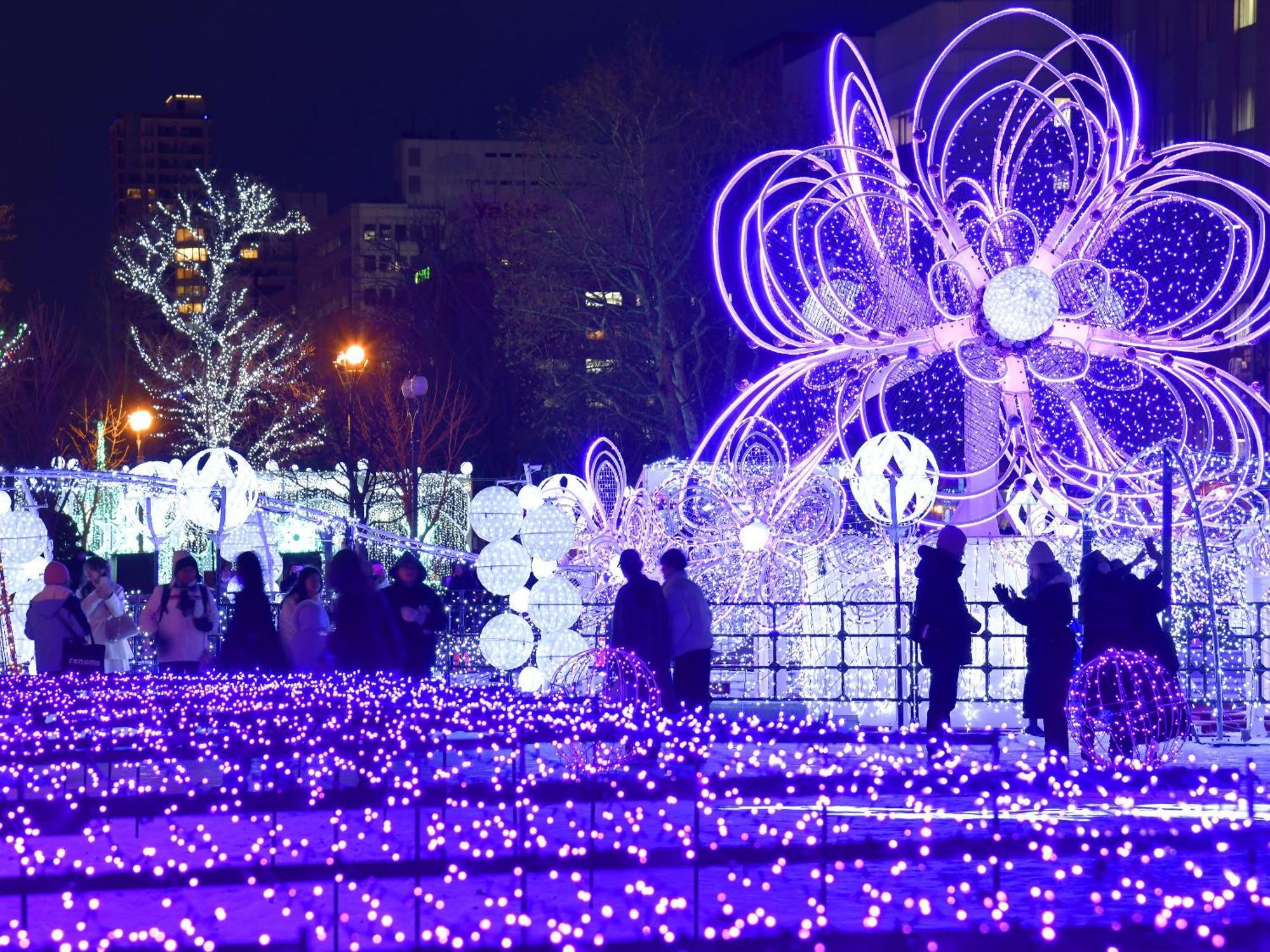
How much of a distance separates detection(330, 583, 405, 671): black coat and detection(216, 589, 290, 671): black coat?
0.70m

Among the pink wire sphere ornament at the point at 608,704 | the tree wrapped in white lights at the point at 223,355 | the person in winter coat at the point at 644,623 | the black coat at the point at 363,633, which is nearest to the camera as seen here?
the pink wire sphere ornament at the point at 608,704

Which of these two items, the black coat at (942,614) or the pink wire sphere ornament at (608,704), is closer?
the pink wire sphere ornament at (608,704)

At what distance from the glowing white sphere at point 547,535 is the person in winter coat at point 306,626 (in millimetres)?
4280

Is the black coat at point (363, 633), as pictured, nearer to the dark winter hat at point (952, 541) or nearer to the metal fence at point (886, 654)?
the metal fence at point (886, 654)

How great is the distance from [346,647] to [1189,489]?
20.4 feet

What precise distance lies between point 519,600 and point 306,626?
4268 millimetres

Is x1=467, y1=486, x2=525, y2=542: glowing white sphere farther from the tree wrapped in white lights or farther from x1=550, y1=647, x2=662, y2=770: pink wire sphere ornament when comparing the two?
the tree wrapped in white lights

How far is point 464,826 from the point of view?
869 cm

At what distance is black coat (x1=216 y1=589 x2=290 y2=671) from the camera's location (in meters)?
12.2

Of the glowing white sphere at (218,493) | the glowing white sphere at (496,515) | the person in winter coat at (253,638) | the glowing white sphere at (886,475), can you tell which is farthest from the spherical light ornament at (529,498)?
the glowing white sphere at (218,493)

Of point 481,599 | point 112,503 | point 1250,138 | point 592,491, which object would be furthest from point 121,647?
point 1250,138

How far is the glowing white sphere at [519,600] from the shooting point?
15953 mm

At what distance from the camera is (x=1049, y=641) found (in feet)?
40.3

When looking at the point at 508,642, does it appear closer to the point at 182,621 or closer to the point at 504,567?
the point at 504,567
